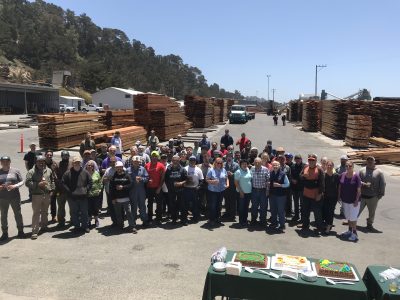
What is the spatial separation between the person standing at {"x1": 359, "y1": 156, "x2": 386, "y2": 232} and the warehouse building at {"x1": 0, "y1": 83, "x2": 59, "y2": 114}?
51.3 m

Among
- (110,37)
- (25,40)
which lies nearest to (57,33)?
(25,40)

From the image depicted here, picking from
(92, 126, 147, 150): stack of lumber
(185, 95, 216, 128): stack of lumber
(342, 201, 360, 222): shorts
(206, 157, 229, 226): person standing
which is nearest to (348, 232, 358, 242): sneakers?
(342, 201, 360, 222): shorts

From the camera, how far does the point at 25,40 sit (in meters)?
110

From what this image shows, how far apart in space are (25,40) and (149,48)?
8650cm

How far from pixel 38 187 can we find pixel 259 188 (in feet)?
16.9

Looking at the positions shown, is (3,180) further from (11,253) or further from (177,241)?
(177,241)

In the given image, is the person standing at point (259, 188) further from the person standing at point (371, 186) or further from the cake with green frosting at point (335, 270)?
the cake with green frosting at point (335, 270)

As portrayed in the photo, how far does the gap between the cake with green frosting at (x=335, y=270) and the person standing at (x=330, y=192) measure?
3.97m

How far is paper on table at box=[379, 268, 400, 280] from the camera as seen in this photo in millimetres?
5098

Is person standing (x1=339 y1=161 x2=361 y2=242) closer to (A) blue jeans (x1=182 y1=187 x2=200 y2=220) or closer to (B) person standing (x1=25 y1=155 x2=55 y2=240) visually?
(A) blue jeans (x1=182 y1=187 x2=200 y2=220)

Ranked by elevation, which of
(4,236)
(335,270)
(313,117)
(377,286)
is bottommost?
(4,236)

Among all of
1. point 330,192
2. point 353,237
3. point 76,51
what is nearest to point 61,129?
point 330,192

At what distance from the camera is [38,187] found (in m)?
8.67

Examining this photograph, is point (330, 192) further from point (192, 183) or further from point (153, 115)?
point (153, 115)
